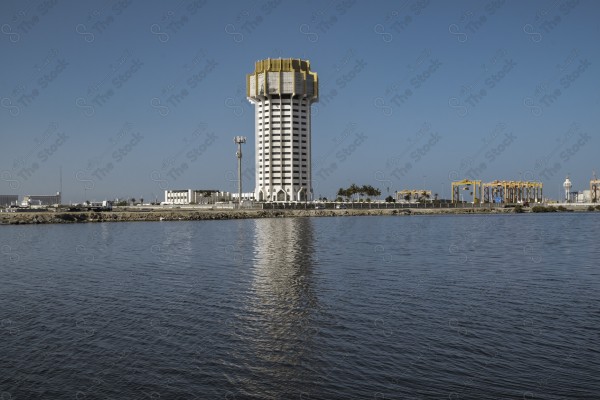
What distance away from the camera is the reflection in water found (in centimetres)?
1950

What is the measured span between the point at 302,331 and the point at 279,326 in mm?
1645

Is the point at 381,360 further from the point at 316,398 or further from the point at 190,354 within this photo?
→ the point at 190,354

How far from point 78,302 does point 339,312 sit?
17017 millimetres

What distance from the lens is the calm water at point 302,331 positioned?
18.6 m

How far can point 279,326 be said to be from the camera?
26891mm

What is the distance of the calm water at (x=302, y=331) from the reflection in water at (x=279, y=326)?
0.34ft

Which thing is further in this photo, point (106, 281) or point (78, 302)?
point (106, 281)

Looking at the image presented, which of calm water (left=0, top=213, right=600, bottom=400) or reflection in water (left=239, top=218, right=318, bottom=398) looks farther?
reflection in water (left=239, top=218, right=318, bottom=398)

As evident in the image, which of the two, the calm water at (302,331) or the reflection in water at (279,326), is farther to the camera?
the reflection in water at (279,326)

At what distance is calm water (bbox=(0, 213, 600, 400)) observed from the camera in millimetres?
18578

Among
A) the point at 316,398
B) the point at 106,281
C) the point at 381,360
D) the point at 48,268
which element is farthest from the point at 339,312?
the point at 48,268

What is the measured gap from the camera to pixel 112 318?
28.9 metres

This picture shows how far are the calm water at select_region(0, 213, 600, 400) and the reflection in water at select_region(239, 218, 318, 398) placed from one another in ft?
→ 0.34

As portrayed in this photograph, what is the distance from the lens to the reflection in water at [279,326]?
19500mm
